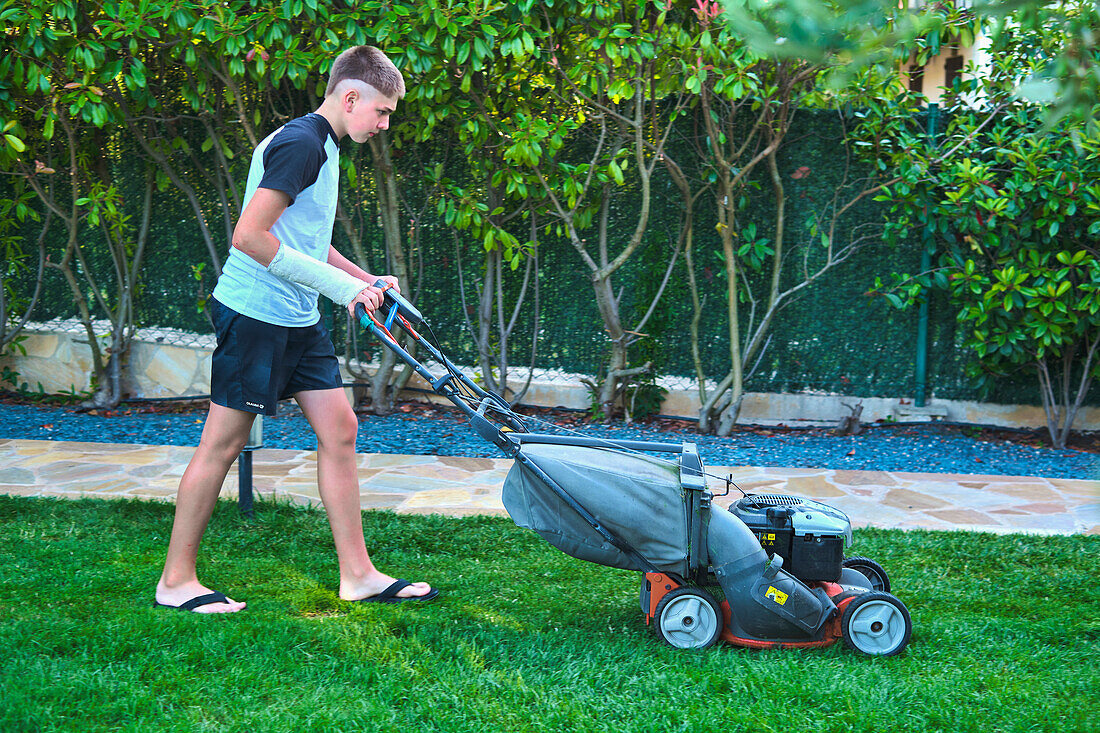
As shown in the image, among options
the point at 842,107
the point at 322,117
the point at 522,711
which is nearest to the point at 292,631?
the point at 522,711

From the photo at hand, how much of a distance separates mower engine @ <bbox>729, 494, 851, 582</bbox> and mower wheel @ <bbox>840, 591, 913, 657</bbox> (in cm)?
12

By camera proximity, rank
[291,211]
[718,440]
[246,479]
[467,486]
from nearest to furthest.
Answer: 1. [291,211]
2. [246,479]
3. [467,486]
4. [718,440]

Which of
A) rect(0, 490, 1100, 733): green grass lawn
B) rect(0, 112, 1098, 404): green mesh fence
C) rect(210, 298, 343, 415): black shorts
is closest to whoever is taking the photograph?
rect(0, 490, 1100, 733): green grass lawn

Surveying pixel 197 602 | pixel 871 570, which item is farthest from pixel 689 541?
pixel 197 602

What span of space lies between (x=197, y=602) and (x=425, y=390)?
3.92 metres

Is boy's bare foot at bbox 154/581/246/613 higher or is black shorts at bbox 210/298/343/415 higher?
black shorts at bbox 210/298/343/415

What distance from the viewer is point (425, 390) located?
22.7 feet

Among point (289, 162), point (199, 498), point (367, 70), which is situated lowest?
point (199, 498)

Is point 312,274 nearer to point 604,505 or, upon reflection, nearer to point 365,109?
point 365,109

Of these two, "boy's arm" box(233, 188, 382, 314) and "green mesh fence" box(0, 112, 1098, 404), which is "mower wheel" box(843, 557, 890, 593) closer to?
"boy's arm" box(233, 188, 382, 314)

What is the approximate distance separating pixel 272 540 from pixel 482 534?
88 centimetres

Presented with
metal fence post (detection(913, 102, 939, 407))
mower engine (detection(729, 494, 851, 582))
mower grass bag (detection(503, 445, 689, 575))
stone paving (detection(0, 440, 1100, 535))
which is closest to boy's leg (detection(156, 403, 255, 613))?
mower grass bag (detection(503, 445, 689, 575))

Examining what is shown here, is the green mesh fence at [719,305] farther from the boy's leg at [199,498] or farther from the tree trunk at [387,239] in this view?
the boy's leg at [199,498]

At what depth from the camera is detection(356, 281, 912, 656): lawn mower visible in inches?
108
